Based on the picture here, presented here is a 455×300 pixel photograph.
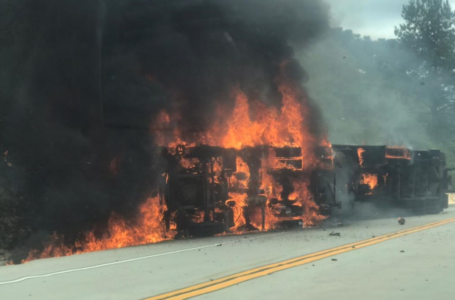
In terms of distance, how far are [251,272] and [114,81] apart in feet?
31.0

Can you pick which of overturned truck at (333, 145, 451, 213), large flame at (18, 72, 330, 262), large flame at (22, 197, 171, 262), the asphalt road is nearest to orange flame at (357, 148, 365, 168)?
overturned truck at (333, 145, 451, 213)

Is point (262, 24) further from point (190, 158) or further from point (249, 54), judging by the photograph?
point (190, 158)

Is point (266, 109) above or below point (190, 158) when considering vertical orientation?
above

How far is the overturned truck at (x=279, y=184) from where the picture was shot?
59.0ft

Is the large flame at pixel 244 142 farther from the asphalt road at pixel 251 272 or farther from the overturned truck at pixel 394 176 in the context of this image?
the overturned truck at pixel 394 176

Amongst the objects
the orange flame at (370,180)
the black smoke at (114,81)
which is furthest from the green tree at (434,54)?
the black smoke at (114,81)

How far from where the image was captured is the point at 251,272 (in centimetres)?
1062

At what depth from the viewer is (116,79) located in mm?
18531

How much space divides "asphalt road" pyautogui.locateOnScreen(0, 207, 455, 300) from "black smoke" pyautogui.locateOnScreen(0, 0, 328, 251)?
203 cm

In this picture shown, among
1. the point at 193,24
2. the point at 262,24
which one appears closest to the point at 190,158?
the point at 193,24

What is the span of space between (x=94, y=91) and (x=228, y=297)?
32.0 feet

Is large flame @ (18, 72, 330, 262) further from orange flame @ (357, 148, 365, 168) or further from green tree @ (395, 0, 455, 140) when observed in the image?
green tree @ (395, 0, 455, 140)

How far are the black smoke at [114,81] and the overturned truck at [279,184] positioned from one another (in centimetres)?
102

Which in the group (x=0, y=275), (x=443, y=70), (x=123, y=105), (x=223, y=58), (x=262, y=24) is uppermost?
(x=443, y=70)
